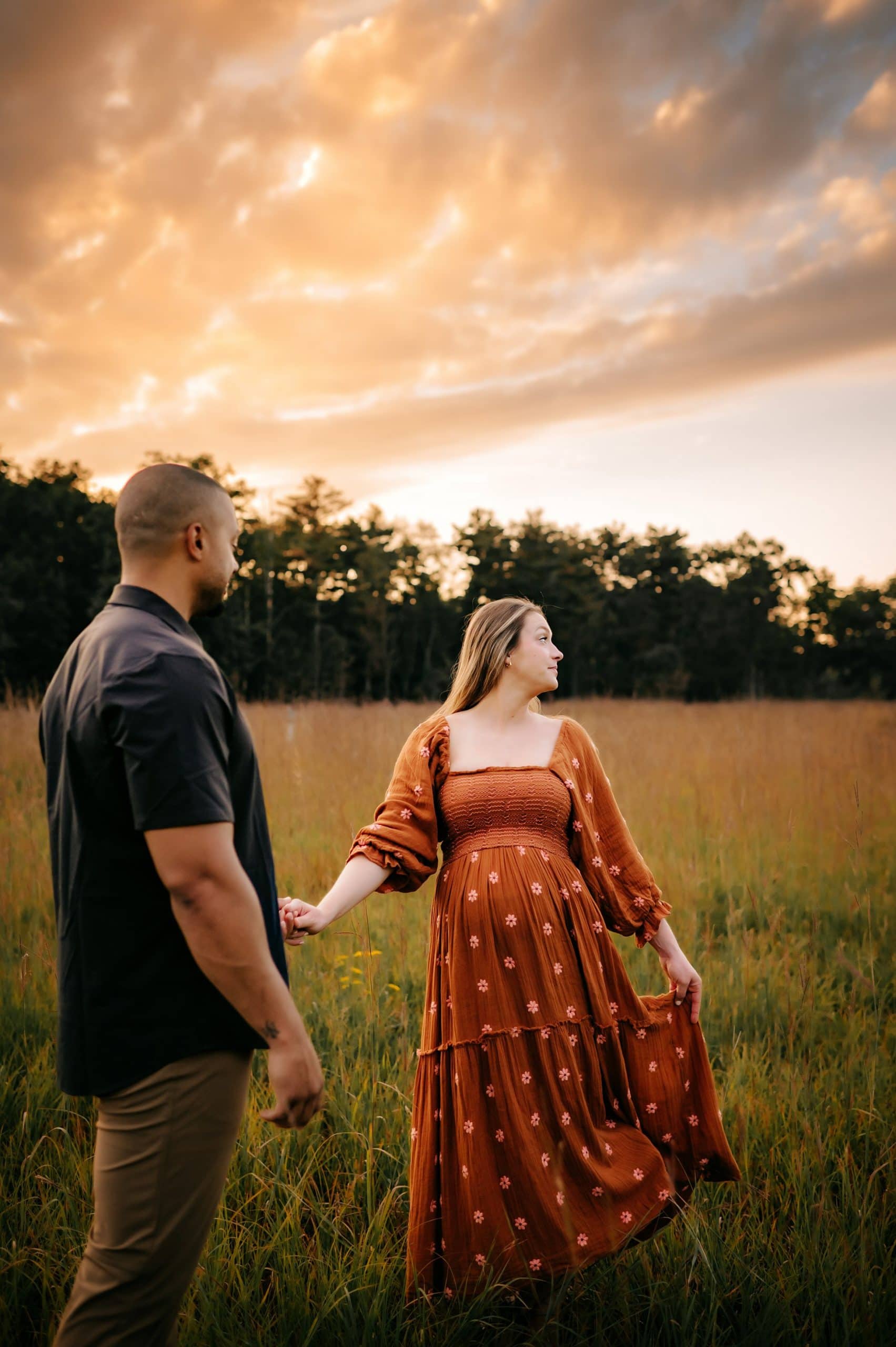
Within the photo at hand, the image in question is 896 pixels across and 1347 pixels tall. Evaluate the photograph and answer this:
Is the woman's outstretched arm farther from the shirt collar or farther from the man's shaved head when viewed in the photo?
the man's shaved head

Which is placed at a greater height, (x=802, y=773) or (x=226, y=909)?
(x=226, y=909)

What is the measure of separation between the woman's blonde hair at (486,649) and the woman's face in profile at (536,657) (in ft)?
0.09

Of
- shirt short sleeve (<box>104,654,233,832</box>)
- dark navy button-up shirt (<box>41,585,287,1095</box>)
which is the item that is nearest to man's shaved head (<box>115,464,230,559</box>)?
dark navy button-up shirt (<box>41,585,287,1095</box>)

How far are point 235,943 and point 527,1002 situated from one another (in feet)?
4.00

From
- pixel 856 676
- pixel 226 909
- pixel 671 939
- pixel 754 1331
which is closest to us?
pixel 226 909

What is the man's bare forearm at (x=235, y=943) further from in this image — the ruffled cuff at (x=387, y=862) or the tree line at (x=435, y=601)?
the tree line at (x=435, y=601)

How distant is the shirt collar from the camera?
4.83 feet

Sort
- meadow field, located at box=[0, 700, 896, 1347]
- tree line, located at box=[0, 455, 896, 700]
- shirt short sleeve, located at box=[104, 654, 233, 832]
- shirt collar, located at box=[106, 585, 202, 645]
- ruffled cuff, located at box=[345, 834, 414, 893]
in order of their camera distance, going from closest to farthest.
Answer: shirt short sleeve, located at box=[104, 654, 233, 832], shirt collar, located at box=[106, 585, 202, 645], meadow field, located at box=[0, 700, 896, 1347], ruffled cuff, located at box=[345, 834, 414, 893], tree line, located at box=[0, 455, 896, 700]

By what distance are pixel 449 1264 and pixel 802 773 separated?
660cm

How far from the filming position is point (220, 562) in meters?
1.60

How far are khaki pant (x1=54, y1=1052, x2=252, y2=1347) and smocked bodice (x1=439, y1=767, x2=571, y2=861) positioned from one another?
1190 mm

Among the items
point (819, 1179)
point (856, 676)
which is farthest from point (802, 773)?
point (856, 676)

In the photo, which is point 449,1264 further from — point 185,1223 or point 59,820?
point 59,820

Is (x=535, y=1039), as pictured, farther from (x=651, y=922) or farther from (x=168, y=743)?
(x=168, y=743)
